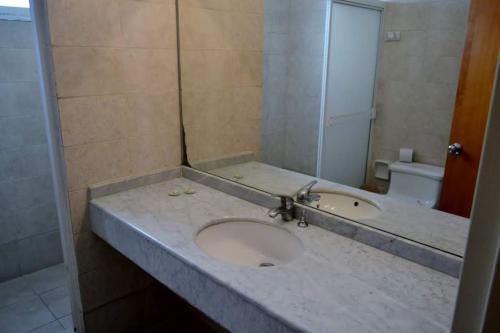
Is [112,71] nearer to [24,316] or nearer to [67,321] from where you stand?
[67,321]

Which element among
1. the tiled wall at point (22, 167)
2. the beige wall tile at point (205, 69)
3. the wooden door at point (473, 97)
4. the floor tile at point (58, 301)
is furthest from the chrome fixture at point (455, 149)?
the tiled wall at point (22, 167)

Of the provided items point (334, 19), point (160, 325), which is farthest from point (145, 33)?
point (160, 325)

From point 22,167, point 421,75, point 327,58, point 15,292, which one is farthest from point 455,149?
point 15,292

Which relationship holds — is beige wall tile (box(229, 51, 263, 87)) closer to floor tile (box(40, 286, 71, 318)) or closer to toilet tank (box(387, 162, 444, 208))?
toilet tank (box(387, 162, 444, 208))

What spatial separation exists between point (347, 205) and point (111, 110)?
1.16 metres

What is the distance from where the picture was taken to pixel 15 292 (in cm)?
252

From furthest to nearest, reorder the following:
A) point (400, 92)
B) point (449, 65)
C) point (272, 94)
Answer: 1. point (272, 94)
2. point (400, 92)
3. point (449, 65)

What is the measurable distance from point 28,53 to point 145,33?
1130 millimetres

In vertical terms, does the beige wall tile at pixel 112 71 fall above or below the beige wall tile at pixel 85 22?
below

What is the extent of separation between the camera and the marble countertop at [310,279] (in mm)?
969

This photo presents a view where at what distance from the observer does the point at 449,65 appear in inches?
44.2

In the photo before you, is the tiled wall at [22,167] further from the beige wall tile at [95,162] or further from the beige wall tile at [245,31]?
the beige wall tile at [245,31]

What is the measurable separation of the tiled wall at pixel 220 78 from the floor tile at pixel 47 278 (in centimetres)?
139

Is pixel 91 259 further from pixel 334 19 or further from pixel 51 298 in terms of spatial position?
pixel 334 19
